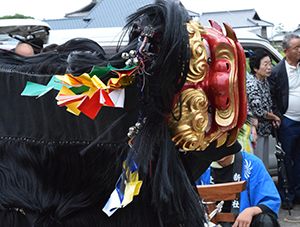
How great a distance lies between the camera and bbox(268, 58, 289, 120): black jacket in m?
4.20

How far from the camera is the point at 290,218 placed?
3910mm

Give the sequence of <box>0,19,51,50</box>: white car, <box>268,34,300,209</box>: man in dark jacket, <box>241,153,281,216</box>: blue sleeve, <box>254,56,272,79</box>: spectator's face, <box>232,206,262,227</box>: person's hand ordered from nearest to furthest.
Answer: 1. <box>232,206,262,227</box>: person's hand
2. <box>241,153,281,216</box>: blue sleeve
3. <box>254,56,272,79</box>: spectator's face
4. <box>268,34,300,209</box>: man in dark jacket
5. <box>0,19,51,50</box>: white car

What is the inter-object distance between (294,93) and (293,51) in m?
0.45

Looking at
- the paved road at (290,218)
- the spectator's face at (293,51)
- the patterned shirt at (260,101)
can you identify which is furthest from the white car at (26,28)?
the paved road at (290,218)

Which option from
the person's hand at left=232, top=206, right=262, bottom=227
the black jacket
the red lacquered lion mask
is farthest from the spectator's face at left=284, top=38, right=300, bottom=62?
the red lacquered lion mask

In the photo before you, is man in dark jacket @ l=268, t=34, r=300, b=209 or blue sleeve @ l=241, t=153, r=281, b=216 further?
man in dark jacket @ l=268, t=34, r=300, b=209

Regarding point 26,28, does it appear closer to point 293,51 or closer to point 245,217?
point 293,51

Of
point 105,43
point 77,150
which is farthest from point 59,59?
point 105,43

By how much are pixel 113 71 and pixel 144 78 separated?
91 mm

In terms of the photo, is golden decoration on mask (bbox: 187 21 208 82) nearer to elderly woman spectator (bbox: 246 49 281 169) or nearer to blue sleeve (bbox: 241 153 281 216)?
blue sleeve (bbox: 241 153 281 216)

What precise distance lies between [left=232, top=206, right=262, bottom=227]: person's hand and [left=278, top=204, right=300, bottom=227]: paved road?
61.9 inches

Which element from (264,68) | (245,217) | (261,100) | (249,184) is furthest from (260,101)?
(245,217)

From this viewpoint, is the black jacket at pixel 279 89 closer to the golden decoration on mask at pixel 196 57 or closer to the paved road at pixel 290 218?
the paved road at pixel 290 218

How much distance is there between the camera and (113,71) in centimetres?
100
